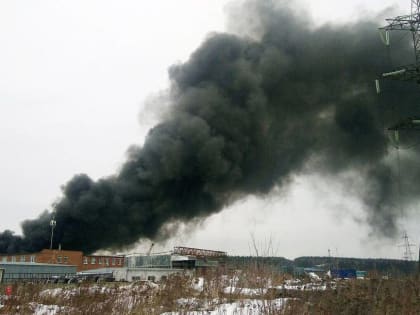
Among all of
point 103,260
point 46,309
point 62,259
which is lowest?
point 103,260

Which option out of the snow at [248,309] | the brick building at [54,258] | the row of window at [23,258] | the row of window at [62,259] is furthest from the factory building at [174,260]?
the snow at [248,309]

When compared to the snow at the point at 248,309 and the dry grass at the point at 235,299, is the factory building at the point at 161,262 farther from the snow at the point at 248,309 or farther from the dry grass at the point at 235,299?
the snow at the point at 248,309

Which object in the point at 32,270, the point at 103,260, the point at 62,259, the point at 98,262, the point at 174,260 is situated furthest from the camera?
the point at 103,260

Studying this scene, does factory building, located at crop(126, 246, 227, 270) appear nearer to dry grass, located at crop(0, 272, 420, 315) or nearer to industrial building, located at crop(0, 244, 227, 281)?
industrial building, located at crop(0, 244, 227, 281)

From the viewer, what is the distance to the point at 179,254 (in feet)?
184

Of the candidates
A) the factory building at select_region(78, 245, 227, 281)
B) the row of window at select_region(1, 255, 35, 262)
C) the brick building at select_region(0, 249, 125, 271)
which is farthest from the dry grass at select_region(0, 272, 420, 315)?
the row of window at select_region(1, 255, 35, 262)

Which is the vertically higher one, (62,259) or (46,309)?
(46,309)

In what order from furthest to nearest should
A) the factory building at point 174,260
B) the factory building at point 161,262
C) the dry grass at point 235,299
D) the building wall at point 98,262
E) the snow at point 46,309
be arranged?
1. the building wall at point 98,262
2. the factory building at point 174,260
3. the factory building at point 161,262
4. the snow at point 46,309
5. the dry grass at point 235,299

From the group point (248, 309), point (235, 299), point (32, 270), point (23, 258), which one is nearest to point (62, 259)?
point (23, 258)

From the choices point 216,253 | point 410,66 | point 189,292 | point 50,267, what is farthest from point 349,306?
point 216,253

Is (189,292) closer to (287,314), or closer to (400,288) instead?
(287,314)

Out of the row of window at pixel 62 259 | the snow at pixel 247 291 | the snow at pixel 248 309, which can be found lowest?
the row of window at pixel 62 259

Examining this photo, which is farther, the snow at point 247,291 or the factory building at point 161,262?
the factory building at point 161,262

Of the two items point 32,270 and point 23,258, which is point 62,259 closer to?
point 23,258
